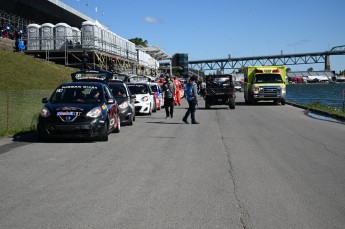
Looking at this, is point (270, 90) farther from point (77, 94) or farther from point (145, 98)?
point (77, 94)

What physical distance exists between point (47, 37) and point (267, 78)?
65.0ft

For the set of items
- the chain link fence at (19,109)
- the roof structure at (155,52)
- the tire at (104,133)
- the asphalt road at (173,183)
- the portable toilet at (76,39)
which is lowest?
the asphalt road at (173,183)

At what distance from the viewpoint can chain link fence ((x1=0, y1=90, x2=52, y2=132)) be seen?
16328 mm

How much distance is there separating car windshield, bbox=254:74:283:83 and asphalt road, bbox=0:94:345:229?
21.8 m

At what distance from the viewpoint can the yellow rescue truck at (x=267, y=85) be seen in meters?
35.2

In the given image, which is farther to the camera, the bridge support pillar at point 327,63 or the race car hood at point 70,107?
the bridge support pillar at point 327,63

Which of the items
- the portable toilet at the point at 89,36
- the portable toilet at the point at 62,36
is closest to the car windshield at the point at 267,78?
the portable toilet at the point at 89,36

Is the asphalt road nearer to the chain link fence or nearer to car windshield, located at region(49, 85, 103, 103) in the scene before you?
car windshield, located at region(49, 85, 103, 103)

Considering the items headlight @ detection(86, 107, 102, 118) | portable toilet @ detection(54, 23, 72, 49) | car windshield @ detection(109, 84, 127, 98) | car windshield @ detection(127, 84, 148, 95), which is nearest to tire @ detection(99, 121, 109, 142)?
headlight @ detection(86, 107, 102, 118)

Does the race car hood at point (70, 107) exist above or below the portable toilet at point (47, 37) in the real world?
below

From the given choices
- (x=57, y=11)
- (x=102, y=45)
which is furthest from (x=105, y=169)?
(x=57, y=11)

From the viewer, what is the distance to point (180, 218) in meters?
6.18

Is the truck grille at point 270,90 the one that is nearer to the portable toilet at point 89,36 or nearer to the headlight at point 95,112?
the portable toilet at point 89,36

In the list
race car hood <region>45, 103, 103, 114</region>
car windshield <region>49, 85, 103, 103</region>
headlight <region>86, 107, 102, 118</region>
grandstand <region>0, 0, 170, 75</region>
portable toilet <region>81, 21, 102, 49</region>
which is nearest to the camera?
race car hood <region>45, 103, 103, 114</region>
